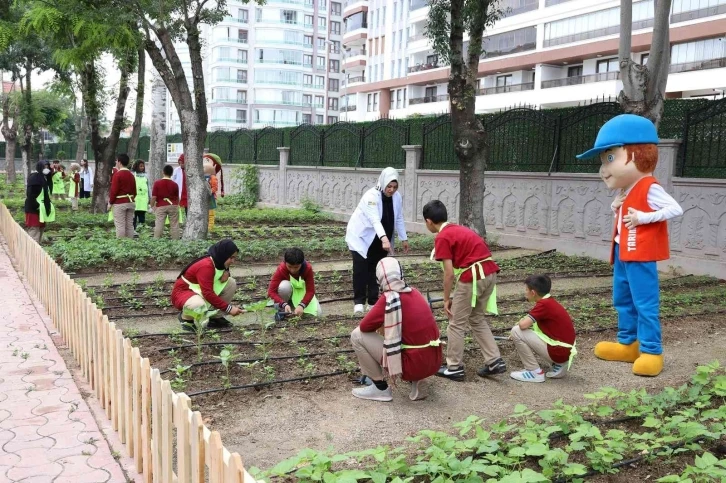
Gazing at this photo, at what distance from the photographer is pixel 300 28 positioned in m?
74.2

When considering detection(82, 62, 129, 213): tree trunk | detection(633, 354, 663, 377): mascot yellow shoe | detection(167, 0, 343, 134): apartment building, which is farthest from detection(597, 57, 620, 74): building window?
detection(167, 0, 343, 134): apartment building

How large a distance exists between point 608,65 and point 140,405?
36.3m

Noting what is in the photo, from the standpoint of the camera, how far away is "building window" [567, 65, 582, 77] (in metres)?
38.1

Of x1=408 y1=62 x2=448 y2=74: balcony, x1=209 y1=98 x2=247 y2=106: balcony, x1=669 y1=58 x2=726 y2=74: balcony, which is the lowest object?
x1=669 y1=58 x2=726 y2=74: balcony

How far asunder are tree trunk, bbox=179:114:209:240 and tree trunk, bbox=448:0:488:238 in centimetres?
465

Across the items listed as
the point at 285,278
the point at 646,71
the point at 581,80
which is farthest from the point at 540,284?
the point at 581,80

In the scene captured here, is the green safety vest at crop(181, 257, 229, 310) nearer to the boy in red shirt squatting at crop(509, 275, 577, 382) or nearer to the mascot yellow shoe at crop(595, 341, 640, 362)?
the boy in red shirt squatting at crop(509, 275, 577, 382)

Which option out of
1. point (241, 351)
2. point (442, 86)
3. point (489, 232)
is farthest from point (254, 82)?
point (241, 351)

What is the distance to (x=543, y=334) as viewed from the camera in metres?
5.48

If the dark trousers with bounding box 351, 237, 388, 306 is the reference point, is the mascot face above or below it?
above

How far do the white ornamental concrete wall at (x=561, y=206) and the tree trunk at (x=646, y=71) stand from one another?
1522mm

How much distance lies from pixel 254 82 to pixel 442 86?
29.5m

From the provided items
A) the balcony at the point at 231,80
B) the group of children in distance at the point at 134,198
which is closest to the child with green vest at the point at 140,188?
the group of children in distance at the point at 134,198

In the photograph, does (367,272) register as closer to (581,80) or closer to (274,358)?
(274,358)
